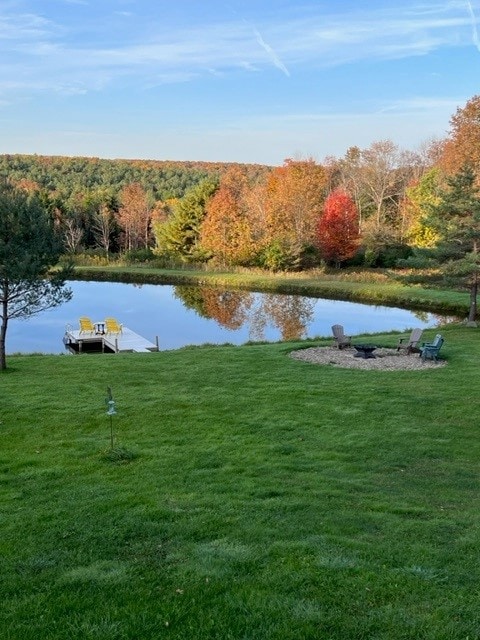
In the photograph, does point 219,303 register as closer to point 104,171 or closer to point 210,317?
point 210,317

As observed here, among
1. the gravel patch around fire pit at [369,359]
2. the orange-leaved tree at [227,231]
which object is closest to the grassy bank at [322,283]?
the orange-leaved tree at [227,231]

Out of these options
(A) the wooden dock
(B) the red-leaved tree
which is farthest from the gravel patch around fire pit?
(B) the red-leaved tree

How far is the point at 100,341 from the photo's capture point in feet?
77.7

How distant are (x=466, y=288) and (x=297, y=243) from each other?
79.9 ft

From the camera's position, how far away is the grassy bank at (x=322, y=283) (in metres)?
31.9

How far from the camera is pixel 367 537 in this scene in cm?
529

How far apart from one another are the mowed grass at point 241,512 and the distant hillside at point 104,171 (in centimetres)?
7887

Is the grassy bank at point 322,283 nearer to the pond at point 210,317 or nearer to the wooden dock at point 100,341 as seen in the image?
the pond at point 210,317

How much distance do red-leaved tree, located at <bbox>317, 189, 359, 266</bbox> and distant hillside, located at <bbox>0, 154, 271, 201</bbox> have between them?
45021 millimetres

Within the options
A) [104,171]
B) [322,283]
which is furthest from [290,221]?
[104,171]

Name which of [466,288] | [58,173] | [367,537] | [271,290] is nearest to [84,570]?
[367,537]

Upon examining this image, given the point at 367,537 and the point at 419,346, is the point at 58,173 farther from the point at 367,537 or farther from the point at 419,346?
the point at 367,537

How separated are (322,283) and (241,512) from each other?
3343 cm

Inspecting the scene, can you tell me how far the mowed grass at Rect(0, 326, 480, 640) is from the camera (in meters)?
3.96
